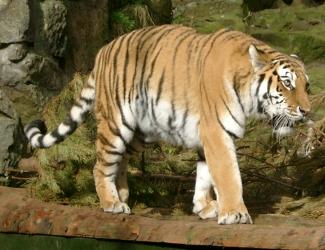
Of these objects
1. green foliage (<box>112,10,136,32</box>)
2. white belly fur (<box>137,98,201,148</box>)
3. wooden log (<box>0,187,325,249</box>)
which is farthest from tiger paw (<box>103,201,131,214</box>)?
green foliage (<box>112,10,136,32</box>)

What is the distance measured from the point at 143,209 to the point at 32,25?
7.46ft

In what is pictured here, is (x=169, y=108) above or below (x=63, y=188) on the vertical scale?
above

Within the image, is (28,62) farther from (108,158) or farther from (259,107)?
(259,107)

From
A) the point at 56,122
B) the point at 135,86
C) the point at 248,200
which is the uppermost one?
the point at 135,86

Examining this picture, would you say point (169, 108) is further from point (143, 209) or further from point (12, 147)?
point (12, 147)

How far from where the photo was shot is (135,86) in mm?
6180

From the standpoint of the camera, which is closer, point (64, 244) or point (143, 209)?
point (64, 244)

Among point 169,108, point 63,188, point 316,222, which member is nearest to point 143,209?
point 63,188

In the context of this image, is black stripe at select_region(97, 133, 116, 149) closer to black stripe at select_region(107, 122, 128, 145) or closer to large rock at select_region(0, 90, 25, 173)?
black stripe at select_region(107, 122, 128, 145)

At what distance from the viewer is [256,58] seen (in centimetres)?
553

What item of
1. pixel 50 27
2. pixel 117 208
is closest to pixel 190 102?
pixel 117 208

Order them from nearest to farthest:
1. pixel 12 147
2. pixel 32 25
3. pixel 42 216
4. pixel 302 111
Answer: pixel 302 111 → pixel 42 216 → pixel 12 147 → pixel 32 25

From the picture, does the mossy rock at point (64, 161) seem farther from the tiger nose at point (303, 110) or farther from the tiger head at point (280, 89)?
the tiger nose at point (303, 110)

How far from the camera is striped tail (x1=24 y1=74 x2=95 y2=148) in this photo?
6453 millimetres
